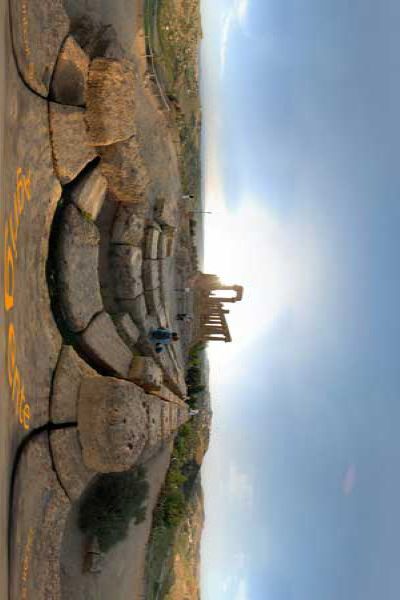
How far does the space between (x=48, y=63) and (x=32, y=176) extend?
2.10m

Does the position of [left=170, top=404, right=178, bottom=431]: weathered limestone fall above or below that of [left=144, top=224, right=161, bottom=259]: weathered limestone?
below

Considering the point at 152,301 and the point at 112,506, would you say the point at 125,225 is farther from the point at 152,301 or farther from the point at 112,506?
the point at 112,506

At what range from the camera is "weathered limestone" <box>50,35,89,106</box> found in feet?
26.3

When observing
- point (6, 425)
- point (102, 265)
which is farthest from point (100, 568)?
point (102, 265)

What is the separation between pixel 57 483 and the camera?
7.52 meters

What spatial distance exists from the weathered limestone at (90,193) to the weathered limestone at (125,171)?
1.25 feet

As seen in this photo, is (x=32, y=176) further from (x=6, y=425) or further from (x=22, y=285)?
(x=6, y=425)

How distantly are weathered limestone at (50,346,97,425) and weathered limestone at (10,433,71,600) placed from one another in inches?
21.2

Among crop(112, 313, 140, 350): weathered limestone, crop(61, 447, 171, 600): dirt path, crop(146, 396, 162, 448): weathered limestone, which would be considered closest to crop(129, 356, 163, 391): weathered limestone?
crop(146, 396, 162, 448): weathered limestone

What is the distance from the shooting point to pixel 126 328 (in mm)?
11477

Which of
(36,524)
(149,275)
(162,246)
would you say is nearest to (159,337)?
(149,275)

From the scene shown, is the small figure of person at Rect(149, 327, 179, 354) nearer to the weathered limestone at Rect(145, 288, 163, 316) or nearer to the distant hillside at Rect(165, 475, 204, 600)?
the weathered limestone at Rect(145, 288, 163, 316)

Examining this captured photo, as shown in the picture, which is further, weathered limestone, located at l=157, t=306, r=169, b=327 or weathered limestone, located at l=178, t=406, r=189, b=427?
weathered limestone, located at l=157, t=306, r=169, b=327

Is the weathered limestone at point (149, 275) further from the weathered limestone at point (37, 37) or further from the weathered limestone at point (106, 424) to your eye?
the weathered limestone at point (37, 37)
